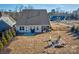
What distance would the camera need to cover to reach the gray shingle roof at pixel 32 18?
6.20m

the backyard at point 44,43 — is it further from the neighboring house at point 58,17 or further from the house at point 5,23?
the house at point 5,23

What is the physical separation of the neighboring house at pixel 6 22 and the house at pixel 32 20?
4.2 inches

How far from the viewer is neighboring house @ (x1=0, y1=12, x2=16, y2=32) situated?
622 centimetres

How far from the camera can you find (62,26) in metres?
6.23

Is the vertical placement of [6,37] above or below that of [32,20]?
below

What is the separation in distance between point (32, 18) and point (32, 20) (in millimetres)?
36

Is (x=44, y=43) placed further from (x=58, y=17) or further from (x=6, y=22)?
(x=6, y=22)

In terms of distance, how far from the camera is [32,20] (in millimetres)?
6219

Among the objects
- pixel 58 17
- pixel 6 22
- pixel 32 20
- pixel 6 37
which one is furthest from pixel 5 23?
pixel 58 17

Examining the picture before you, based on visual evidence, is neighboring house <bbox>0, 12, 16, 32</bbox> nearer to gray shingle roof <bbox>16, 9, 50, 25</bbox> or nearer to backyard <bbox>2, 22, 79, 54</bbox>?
gray shingle roof <bbox>16, 9, 50, 25</bbox>

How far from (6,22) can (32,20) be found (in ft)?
1.54

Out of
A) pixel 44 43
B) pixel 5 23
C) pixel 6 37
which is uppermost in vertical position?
pixel 5 23
